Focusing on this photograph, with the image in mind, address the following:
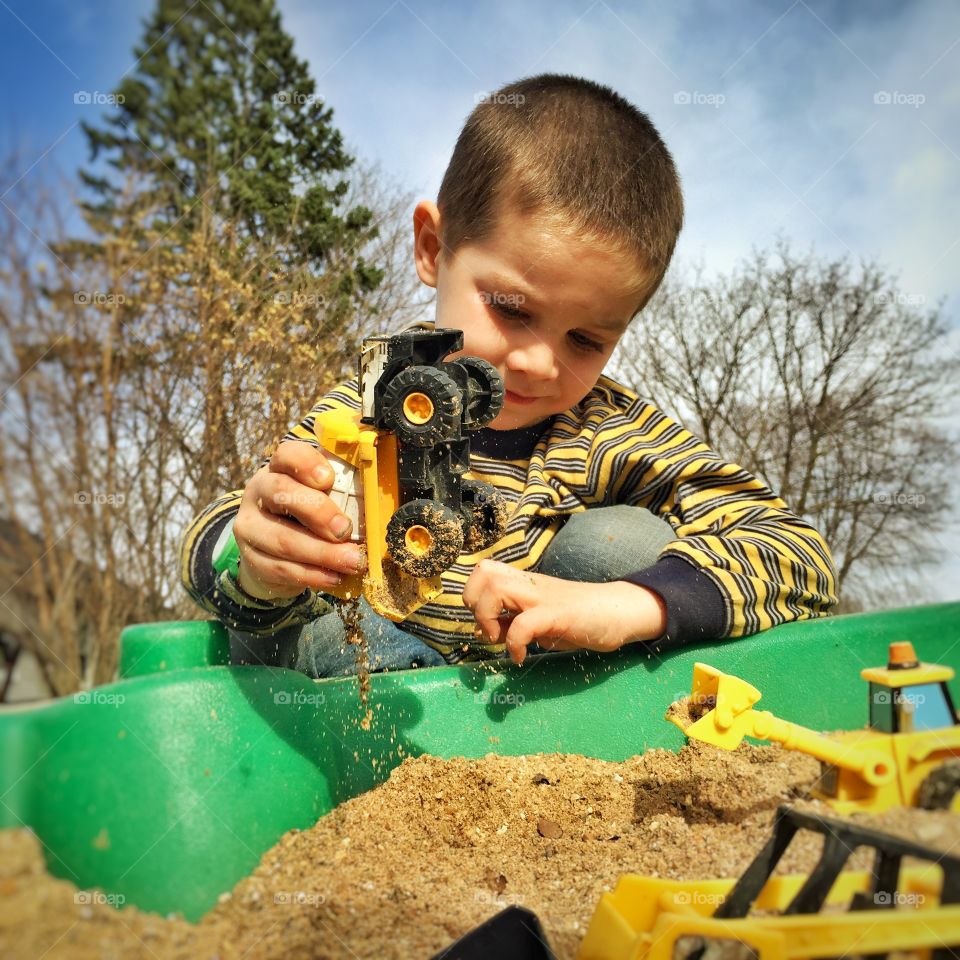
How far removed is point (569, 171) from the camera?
4.58ft

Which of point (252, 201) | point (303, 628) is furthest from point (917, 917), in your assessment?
point (252, 201)

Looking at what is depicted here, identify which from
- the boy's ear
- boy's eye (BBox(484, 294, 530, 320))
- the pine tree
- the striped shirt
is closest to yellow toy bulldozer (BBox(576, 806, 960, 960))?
the striped shirt

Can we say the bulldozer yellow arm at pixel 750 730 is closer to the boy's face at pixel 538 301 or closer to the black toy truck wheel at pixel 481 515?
the black toy truck wheel at pixel 481 515

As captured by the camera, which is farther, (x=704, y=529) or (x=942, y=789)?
(x=704, y=529)

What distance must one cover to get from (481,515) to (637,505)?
800mm

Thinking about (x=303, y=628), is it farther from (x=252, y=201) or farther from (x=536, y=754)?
(x=252, y=201)

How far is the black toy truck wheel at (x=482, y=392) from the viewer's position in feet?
2.84

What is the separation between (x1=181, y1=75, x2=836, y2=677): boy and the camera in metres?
1.17

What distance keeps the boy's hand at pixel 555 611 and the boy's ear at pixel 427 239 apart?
687 mm

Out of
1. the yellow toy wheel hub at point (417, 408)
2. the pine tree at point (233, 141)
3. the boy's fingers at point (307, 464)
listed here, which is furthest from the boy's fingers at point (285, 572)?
the pine tree at point (233, 141)

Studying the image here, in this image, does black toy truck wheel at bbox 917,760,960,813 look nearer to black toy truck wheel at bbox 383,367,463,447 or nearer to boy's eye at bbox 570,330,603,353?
black toy truck wheel at bbox 383,367,463,447

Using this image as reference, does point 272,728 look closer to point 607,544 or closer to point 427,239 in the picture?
point 607,544

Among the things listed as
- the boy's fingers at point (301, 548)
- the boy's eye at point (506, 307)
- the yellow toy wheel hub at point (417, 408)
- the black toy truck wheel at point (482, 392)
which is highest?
the boy's eye at point (506, 307)

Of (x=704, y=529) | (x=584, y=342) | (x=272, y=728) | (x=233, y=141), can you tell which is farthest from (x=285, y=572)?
(x=233, y=141)
